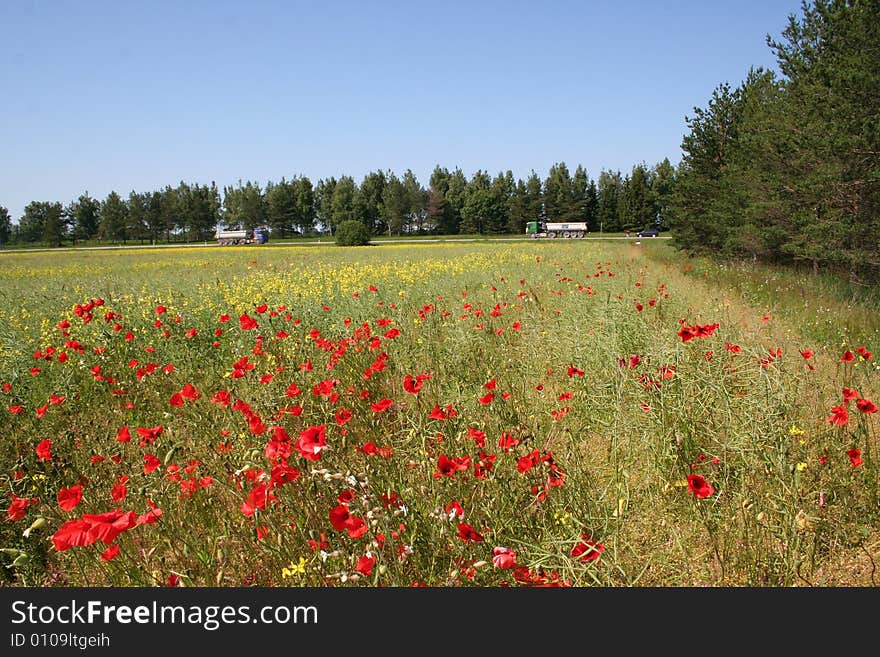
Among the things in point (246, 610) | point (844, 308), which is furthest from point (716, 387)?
point (844, 308)

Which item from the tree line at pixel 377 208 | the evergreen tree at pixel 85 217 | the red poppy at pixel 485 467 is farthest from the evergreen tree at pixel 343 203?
the red poppy at pixel 485 467

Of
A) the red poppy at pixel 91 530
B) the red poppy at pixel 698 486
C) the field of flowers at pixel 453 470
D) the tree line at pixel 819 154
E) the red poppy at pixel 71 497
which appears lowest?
the field of flowers at pixel 453 470

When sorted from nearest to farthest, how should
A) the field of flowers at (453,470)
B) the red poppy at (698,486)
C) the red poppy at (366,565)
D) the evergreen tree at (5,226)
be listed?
the red poppy at (366,565), the red poppy at (698,486), the field of flowers at (453,470), the evergreen tree at (5,226)

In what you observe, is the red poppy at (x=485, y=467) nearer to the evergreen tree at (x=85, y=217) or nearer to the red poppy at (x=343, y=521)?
the red poppy at (x=343, y=521)

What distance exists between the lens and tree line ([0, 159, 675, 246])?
6594 cm

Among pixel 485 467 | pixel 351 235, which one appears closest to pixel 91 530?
pixel 485 467

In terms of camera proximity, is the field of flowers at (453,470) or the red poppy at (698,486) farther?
the field of flowers at (453,470)

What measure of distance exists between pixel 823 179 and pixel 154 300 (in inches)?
507

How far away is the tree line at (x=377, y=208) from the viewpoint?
6594 centimetres

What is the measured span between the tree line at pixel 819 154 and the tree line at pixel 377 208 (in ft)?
163

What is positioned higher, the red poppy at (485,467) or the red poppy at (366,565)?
the red poppy at (485,467)

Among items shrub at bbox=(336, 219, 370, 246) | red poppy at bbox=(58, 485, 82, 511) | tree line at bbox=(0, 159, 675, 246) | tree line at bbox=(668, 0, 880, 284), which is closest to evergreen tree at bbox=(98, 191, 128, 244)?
tree line at bbox=(0, 159, 675, 246)

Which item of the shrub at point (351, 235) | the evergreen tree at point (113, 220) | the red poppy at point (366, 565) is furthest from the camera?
the evergreen tree at point (113, 220)

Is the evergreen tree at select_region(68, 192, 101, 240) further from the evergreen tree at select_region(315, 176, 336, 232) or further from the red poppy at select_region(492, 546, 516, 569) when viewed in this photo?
the red poppy at select_region(492, 546, 516, 569)
